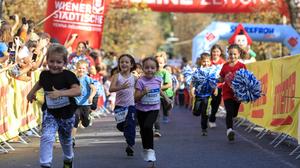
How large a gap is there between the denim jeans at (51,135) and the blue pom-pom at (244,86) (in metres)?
4.83

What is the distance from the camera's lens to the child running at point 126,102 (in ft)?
36.6

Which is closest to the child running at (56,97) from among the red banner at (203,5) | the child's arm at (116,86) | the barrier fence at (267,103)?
the child's arm at (116,86)

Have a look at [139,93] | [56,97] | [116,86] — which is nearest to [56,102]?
[56,97]

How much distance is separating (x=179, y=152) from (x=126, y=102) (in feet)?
3.84

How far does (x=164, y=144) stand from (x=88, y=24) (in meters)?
10.5

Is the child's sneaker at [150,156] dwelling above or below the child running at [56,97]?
below

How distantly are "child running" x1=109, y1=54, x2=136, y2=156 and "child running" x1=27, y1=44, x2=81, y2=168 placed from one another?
8.07ft

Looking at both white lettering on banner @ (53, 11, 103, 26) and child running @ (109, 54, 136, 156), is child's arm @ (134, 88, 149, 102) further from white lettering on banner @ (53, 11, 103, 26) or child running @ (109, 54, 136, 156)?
white lettering on banner @ (53, 11, 103, 26)

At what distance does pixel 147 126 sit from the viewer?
33.8 feet

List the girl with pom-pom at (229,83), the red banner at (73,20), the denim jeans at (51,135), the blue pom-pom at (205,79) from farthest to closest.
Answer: the red banner at (73,20), the blue pom-pom at (205,79), the girl with pom-pom at (229,83), the denim jeans at (51,135)

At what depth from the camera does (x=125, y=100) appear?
37.1 feet

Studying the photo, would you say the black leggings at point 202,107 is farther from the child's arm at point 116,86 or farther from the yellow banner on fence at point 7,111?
the child's arm at point 116,86

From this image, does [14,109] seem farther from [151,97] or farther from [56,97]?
[56,97]

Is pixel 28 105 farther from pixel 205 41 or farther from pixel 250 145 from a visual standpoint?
pixel 205 41
